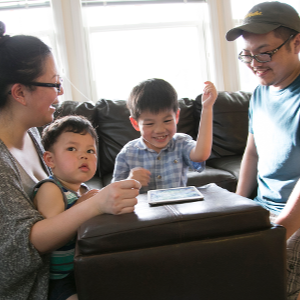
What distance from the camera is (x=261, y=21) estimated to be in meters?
1.39

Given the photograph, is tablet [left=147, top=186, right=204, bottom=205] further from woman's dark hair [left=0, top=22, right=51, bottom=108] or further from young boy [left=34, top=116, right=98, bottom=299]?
woman's dark hair [left=0, top=22, right=51, bottom=108]

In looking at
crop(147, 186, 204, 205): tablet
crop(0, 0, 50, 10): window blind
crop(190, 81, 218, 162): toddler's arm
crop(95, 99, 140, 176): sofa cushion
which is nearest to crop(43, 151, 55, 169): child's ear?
crop(147, 186, 204, 205): tablet

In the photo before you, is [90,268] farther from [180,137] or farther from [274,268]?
[180,137]

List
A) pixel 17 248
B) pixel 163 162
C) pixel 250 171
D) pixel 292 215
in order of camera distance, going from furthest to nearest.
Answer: pixel 250 171 → pixel 163 162 → pixel 292 215 → pixel 17 248

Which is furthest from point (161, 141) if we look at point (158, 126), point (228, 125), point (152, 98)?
point (228, 125)

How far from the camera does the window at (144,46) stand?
3.63 m

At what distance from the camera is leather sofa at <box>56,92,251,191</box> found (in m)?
2.67

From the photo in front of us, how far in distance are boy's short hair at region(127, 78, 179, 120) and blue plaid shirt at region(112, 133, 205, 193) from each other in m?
0.17

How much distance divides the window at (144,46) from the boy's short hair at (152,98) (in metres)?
2.14

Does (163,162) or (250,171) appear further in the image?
(250,171)

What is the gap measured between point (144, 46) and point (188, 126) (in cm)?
140

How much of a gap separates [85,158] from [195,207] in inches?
21.0

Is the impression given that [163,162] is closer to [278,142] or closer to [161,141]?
[161,141]

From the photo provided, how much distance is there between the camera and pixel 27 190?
3.59 feet
